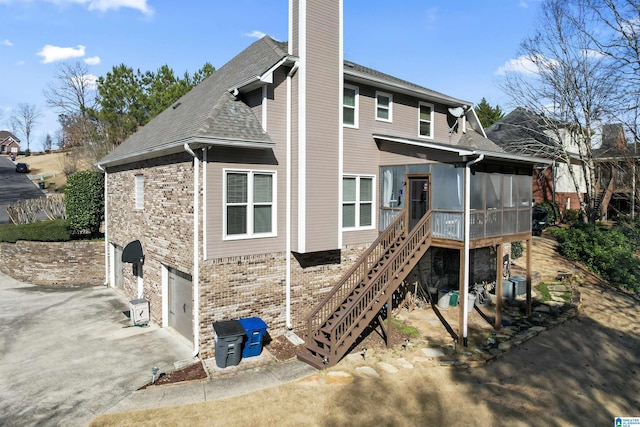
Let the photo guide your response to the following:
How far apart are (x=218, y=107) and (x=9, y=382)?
8.73 metres

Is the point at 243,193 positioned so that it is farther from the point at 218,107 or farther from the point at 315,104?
the point at 315,104

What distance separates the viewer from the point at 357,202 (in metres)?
14.3

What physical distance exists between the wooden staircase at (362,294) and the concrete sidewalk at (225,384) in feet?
2.41

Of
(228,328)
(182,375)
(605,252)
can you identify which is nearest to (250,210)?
(228,328)

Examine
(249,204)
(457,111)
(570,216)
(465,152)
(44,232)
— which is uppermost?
(457,111)

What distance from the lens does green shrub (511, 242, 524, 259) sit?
887 inches

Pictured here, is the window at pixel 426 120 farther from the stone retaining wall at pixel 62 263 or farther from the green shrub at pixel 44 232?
the green shrub at pixel 44 232

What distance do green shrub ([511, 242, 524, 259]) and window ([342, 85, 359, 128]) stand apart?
45.3 ft

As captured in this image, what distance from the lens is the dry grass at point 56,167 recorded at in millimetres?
46875

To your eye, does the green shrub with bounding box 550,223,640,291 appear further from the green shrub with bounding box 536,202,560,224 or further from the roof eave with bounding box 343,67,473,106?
the roof eave with bounding box 343,67,473,106

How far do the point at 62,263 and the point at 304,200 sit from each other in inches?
555

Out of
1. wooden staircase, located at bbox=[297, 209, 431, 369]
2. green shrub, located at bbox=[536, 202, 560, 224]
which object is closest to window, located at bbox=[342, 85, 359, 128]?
wooden staircase, located at bbox=[297, 209, 431, 369]

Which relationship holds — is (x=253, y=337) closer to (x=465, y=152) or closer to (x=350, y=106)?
(x=465, y=152)

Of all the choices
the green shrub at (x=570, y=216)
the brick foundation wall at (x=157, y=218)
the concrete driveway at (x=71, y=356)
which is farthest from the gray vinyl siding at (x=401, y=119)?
the green shrub at (x=570, y=216)
